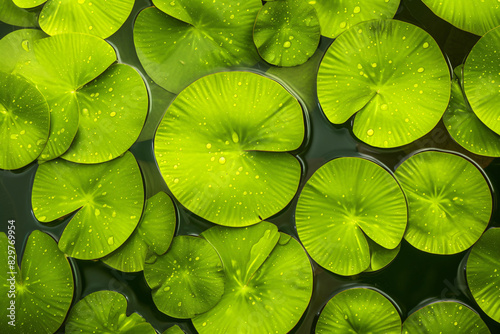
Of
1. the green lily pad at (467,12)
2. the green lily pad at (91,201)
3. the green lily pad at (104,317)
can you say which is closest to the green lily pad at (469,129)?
the green lily pad at (467,12)

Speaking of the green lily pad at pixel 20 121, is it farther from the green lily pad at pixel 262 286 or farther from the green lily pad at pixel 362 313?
the green lily pad at pixel 362 313

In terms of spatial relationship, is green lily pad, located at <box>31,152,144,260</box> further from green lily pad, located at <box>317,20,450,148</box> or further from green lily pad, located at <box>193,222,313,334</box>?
green lily pad, located at <box>317,20,450,148</box>

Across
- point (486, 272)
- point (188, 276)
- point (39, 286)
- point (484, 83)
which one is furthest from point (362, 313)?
point (39, 286)

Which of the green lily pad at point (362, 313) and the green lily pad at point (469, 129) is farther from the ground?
the green lily pad at point (469, 129)

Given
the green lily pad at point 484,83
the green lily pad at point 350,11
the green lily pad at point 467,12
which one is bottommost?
the green lily pad at point 484,83

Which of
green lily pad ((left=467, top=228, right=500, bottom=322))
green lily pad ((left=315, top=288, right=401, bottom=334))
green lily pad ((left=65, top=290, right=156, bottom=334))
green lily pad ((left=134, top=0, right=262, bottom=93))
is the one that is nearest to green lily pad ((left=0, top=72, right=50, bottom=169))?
green lily pad ((left=134, top=0, right=262, bottom=93))
